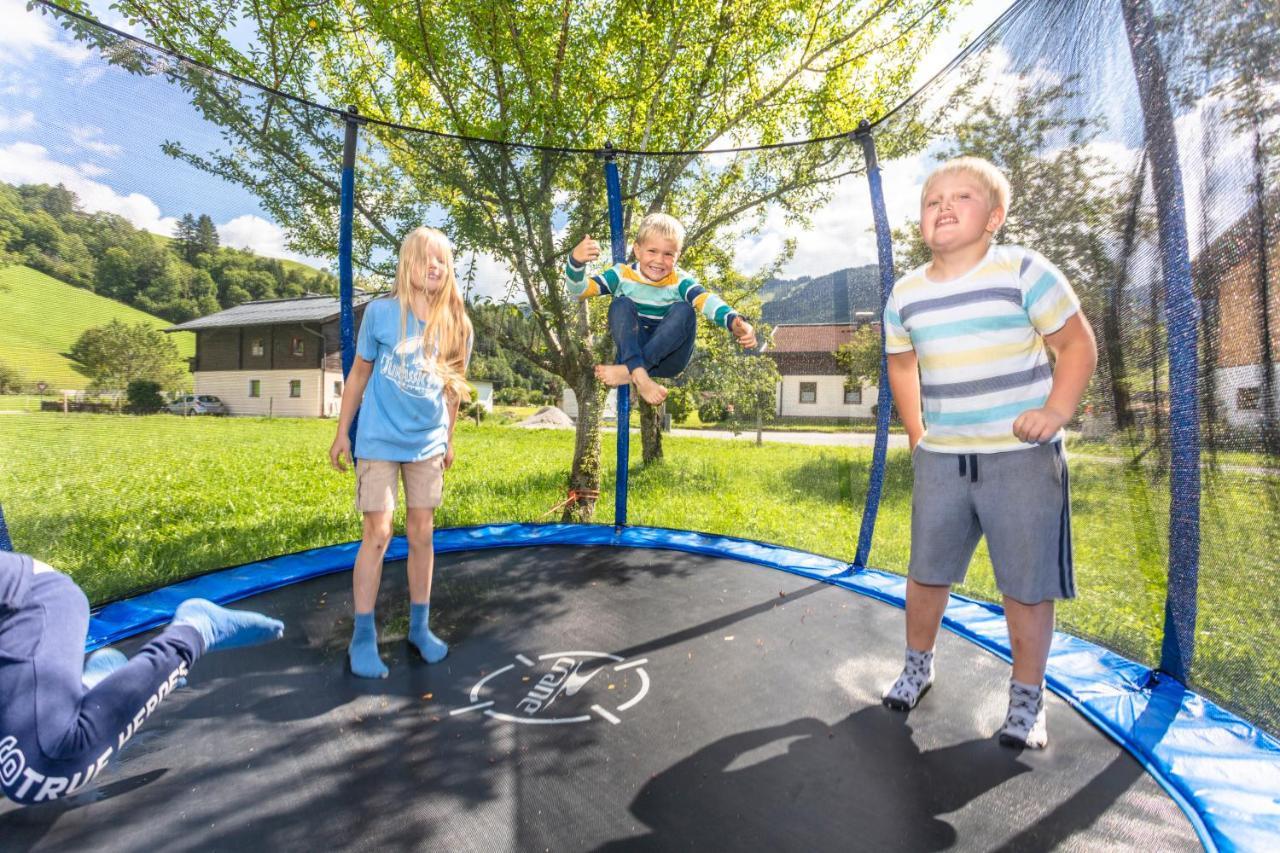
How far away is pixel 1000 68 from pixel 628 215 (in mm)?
2074

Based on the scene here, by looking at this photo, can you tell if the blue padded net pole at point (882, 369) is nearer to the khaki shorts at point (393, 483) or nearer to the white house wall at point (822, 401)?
the white house wall at point (822, 401)

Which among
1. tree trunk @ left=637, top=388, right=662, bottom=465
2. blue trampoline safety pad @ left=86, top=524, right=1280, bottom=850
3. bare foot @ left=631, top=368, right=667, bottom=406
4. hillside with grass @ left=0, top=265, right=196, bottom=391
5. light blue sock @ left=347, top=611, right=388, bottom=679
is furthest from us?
tree trunk @ left=637, top=388, right=662, bottom=465

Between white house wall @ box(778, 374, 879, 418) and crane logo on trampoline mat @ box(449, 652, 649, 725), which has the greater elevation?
white house wall @ box(778, 374, 879, 418)

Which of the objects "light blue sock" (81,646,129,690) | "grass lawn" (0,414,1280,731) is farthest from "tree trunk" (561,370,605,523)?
"light blue sock" (81,646,129,690)

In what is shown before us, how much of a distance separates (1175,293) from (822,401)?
143 cm

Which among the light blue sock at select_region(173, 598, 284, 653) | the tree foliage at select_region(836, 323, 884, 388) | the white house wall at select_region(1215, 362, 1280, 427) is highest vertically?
the tree foliage at select_region(836, 323, 884, 388)

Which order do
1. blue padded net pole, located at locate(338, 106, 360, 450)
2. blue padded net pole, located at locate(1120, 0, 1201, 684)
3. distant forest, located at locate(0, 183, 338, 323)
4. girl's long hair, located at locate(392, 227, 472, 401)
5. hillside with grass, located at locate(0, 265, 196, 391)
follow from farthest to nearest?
blue padded net pole, located at locate(338, 106, 360, 450)
hillside with grass, located at locate(0, 265, 196, 391)
distant forest, located at locate(0, 183, 338, 323)
girl's long hair, located at locate(392, 227, 472, 401)
blue padded net pole, located at locate(1120, 0, 1201, 684)

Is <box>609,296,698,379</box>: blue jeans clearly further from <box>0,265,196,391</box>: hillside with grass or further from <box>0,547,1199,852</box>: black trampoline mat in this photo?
<box>0,265,196,391</box>: hillside with grass

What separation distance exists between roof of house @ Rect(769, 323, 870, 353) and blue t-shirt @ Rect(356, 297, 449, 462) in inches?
65.1

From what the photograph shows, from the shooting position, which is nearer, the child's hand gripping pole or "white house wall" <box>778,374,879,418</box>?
the child's hand gripping pole

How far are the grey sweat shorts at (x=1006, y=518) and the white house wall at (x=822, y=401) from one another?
1.20 meters

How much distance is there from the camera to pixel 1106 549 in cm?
174

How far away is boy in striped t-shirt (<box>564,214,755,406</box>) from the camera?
6.97ft

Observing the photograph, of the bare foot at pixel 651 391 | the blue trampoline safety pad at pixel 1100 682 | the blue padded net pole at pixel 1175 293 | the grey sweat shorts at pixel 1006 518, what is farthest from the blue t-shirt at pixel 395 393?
the blue padded net pole at pixel 1175 293
